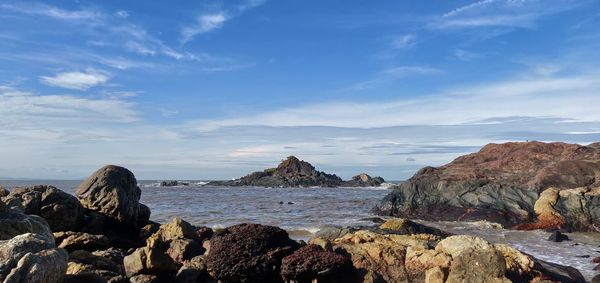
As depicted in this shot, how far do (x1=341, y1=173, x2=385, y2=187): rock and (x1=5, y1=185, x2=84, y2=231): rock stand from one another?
86.5m

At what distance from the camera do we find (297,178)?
318 feet

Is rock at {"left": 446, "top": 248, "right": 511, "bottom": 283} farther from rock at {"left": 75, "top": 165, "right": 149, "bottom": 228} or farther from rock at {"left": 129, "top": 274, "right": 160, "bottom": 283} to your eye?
rock at {"left": 75, "top": 165, "right": 149, "bottom": 228}

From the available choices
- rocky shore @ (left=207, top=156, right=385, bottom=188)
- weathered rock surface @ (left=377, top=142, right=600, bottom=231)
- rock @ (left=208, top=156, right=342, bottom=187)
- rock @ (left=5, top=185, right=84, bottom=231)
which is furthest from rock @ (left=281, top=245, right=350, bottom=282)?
rock @ (left=208, top=156, right=342, bottom=187)

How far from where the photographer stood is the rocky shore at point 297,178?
312 feet

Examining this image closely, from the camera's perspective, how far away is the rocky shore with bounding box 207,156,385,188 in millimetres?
95125

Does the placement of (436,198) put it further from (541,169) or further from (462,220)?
(541,169)

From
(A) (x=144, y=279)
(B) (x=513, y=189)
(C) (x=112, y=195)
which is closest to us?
(A) (x=144, y=279)

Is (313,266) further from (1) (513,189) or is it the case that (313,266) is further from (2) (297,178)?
(2) (297,178)

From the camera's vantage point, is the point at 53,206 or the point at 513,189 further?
the point at 513,189

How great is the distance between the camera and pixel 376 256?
31.4ft

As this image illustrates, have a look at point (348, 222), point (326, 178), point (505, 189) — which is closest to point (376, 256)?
point (348, 222)

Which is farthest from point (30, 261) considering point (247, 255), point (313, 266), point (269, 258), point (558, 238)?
point (558, 238)

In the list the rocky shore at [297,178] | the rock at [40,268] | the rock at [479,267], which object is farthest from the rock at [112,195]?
the rocky shore at [297,178]

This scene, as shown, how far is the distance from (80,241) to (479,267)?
Result: 8.01 m
